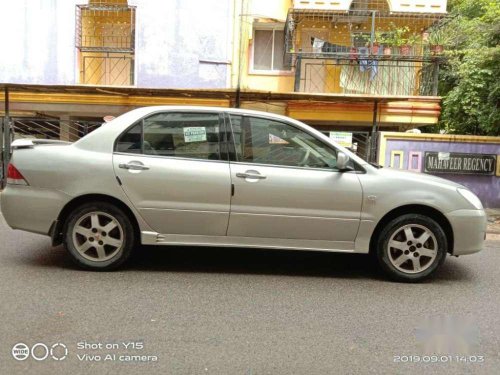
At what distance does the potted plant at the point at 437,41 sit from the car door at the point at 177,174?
333 inches

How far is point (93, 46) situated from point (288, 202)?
9889mm

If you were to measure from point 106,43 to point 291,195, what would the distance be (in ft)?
33.8

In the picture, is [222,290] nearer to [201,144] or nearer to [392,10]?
[201,144]

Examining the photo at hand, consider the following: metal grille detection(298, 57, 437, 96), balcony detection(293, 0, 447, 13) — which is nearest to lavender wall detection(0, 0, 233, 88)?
balcony detection(293, 0, 447, 13)

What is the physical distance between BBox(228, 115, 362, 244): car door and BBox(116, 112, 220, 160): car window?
0.25 metres

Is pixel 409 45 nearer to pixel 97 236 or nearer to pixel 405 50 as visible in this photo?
pixel 405 50

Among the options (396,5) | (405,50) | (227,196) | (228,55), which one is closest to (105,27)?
(228,55)

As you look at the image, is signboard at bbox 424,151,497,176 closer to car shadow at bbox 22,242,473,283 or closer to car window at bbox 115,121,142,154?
car shadow at bbox 22,242,473,283

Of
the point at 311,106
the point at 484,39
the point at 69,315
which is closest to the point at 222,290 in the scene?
the point at 69,315

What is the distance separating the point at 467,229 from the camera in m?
4.97

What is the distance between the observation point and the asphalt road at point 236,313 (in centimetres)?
335

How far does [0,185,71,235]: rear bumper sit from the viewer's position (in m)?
4.95

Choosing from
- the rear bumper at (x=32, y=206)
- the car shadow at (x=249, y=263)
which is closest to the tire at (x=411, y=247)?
the car shadow at (x=249, y=263)

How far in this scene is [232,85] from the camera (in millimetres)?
12672
